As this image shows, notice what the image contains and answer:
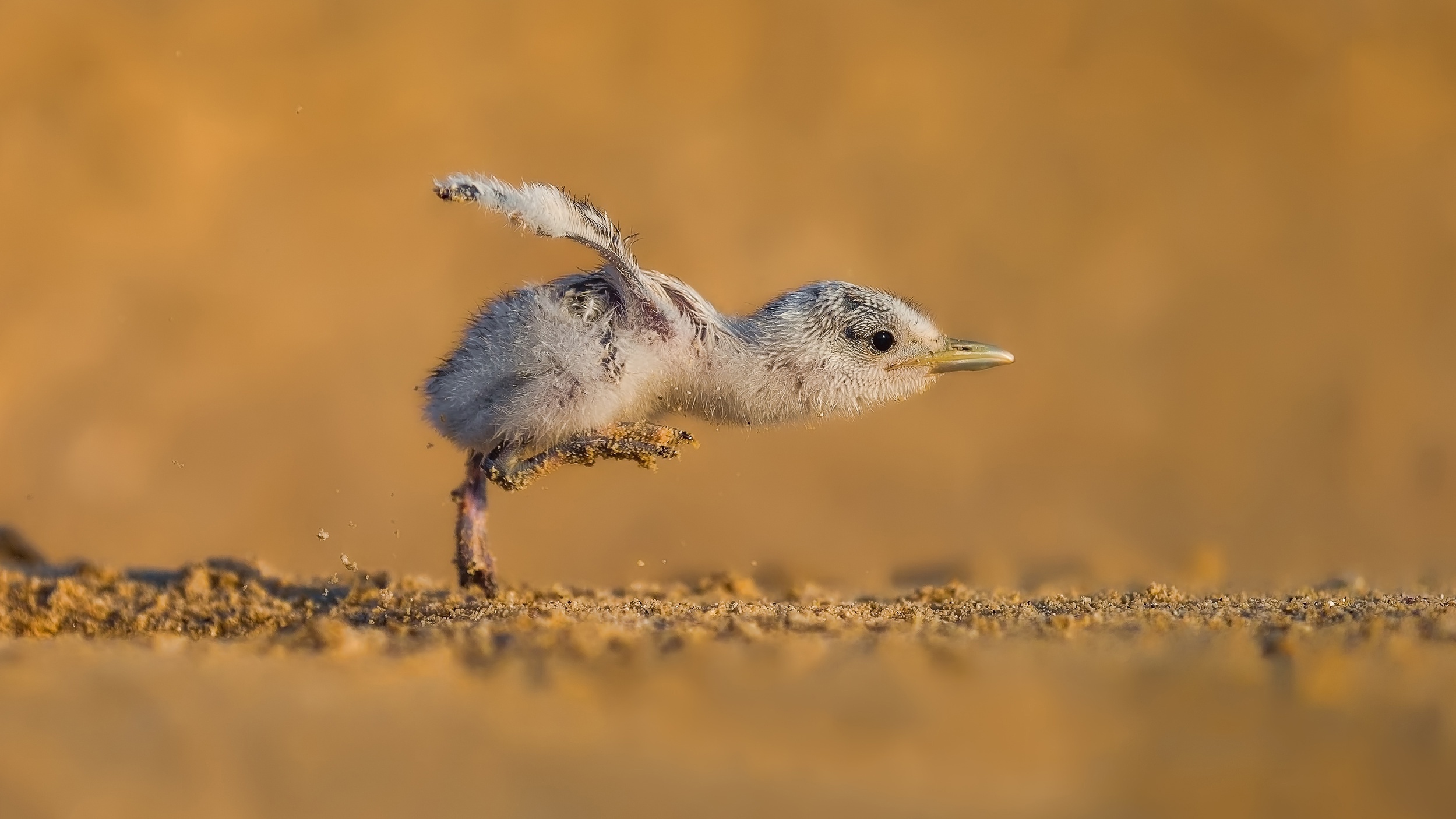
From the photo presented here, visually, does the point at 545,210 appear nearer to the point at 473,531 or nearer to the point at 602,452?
the point at 602,452

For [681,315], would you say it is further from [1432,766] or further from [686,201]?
[686,201]

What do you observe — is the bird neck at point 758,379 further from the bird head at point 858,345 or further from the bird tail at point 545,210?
the bird tail at point 545,210

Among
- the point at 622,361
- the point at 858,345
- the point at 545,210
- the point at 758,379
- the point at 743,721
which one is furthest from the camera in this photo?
the point at 858,345

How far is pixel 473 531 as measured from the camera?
6734 millimetres

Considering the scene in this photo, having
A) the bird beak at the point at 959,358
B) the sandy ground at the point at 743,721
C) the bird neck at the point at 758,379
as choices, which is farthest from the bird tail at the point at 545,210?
the sandy ground at the point at 743,721

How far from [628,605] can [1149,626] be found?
7.67 ft

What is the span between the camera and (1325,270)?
1410cm

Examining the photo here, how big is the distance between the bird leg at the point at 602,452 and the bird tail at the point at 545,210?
27.8 inches

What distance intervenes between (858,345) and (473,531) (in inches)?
77.8

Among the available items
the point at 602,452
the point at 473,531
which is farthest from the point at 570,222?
the point at 473,531

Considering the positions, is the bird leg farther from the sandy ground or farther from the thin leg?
the sandy ground

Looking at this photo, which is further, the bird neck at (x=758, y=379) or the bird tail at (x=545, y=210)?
the bird neck at (x=758, y=379)

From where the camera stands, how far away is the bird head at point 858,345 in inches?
257

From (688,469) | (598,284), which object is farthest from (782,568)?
(598,284)
